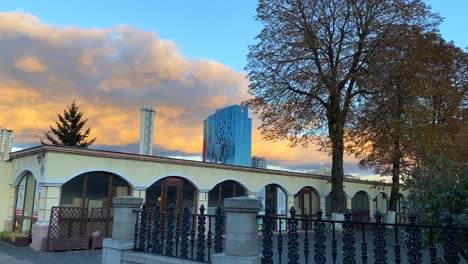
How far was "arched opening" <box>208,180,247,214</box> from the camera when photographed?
19594mm

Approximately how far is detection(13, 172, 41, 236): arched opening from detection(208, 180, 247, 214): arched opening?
25.1ft

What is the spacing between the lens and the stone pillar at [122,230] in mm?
8195

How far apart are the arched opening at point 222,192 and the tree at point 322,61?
12.5 feet

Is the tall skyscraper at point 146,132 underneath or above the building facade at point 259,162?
above

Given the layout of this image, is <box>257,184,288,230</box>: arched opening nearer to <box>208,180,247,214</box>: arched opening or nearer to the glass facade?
<box>208,180,247,214</box>: arched opening

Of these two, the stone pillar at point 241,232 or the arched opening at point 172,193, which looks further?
the arched opening at point 172,193

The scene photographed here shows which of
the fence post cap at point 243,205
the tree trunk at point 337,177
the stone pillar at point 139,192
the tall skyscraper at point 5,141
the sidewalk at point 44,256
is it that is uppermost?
the tall skyscraper at point 5,141

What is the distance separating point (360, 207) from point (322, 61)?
1299cm

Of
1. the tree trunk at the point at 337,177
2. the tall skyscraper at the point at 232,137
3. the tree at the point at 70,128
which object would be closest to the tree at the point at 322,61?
the tree trunk at the point at 337,177

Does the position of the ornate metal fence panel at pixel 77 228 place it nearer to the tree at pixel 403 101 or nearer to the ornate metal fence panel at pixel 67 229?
the ornate metal fence panel at pixel 67 229

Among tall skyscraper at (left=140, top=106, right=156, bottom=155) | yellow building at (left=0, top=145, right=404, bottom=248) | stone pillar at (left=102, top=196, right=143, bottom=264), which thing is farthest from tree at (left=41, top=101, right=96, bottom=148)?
stone pillar at (left=102, top=196, right=143, bottom=264)

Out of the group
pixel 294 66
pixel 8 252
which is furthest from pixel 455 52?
pixel 8 252

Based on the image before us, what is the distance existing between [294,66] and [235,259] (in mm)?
17196

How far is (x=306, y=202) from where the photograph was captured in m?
24.9
